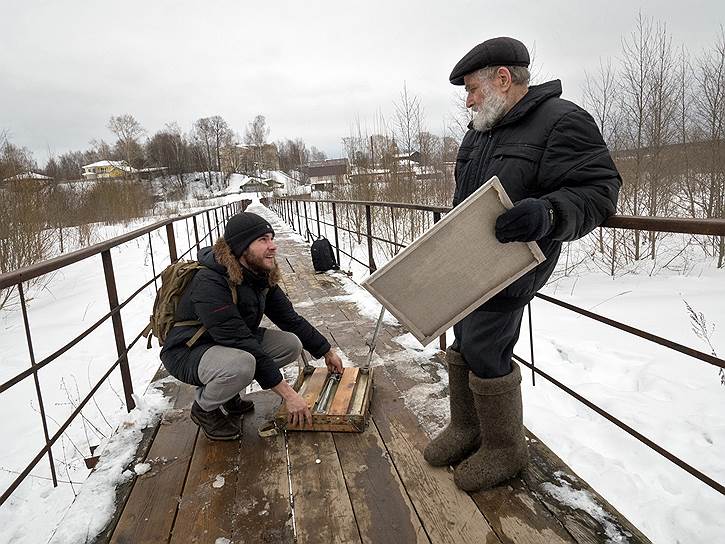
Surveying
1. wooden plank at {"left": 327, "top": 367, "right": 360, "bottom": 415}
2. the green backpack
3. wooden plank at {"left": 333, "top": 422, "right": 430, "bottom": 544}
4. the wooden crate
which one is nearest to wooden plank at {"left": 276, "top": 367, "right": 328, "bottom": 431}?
the wooden crate

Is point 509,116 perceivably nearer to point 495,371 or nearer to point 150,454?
point 495,371

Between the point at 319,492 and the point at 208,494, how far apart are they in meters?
0.47

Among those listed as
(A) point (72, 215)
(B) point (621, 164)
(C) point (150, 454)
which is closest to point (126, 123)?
(A) point (72, 215)

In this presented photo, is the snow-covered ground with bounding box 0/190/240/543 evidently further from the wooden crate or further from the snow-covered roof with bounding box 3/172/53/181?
the snow-covered roof with bounding box 3/172/53/181

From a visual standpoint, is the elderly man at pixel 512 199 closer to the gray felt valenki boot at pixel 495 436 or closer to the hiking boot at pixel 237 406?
the gray felt valenki boot at pixel 495 436

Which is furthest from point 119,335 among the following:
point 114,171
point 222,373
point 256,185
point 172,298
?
point 256,185

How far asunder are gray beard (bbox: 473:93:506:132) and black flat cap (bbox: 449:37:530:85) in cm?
11

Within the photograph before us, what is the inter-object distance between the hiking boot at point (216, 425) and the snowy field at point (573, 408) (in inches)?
15.1

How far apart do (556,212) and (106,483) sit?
6.97ft

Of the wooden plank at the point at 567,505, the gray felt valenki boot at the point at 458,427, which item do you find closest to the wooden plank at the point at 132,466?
the gray felt valenki boot at the point at 458,427

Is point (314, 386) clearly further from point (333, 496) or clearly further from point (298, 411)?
point (333, 496)

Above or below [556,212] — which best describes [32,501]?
below

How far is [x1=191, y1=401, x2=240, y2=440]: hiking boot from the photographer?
223 cm

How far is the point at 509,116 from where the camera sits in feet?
4.96
